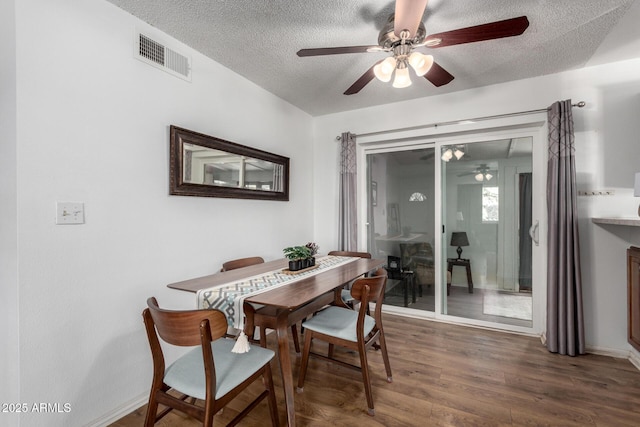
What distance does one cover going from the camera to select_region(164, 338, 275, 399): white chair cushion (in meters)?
1.24

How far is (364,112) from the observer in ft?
11.3

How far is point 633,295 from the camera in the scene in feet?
7.22

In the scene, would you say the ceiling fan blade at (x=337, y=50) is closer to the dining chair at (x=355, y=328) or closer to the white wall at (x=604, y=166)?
the dining chair at (x=355, y=328)

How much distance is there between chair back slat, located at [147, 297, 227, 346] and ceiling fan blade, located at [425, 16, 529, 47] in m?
1.72

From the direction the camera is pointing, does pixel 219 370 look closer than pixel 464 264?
Yes

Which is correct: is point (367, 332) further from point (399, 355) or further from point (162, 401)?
point (162, 401)

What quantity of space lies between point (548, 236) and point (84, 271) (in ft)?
11.3

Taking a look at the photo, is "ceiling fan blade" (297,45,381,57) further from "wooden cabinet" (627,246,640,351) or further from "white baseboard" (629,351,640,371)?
"white baseboard" (629,351,640,371)

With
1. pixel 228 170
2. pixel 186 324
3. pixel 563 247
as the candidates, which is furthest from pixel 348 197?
pixel 186 324

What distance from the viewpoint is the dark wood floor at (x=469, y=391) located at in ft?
5.49

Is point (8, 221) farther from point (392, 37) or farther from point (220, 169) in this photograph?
point (392, 37)

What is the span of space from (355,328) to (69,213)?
175 cm

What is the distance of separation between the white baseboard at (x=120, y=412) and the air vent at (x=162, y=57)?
7.13ft

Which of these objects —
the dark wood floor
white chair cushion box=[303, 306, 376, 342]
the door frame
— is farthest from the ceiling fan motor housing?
the dark wood floor
